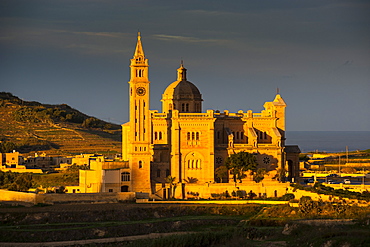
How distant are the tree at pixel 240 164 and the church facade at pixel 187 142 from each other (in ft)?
4.12

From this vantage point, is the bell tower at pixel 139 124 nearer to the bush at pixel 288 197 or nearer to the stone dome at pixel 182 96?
the stone dome at pixel 182 96

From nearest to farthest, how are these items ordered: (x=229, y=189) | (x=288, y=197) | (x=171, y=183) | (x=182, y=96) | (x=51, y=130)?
1. (x=288, y=197)
2. (x=229, y=189)
3. (x=171, y=183)
4. (x=182, y=96)
5. (x=51, y=130)

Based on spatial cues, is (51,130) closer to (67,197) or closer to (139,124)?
(139,124)

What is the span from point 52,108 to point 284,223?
100 meters

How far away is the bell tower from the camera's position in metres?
77.5

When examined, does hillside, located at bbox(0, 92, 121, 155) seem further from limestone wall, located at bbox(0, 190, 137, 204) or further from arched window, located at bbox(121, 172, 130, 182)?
limestone wall, located at bbox(0, 190, 137, 204)

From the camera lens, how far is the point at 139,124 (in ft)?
260

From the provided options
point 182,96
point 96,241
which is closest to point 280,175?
point 182,96

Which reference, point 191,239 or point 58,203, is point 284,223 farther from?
point 58,203

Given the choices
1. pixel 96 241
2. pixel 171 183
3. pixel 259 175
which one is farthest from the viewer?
pixel 259 175

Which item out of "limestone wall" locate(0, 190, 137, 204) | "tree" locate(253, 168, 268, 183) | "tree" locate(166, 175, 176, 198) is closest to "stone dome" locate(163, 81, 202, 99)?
"tree" locate(166, 175, 176, 198)

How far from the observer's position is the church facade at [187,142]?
7819 cm

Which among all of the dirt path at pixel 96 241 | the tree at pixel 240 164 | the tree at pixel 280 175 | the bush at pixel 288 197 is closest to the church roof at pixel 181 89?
the tree at pixel 240 164

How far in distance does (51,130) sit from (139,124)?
6138 cm
